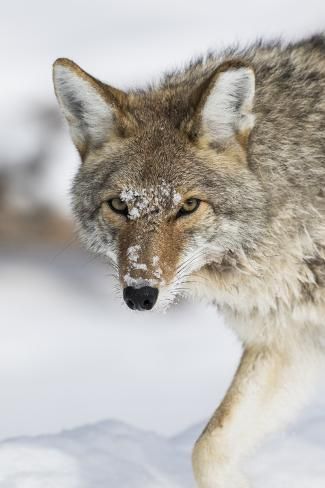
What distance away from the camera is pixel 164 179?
474 centimetres

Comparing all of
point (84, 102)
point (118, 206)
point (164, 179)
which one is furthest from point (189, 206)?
point (84, 102)

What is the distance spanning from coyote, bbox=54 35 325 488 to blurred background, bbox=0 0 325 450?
1580 mm

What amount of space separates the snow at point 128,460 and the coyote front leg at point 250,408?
0.19 meters

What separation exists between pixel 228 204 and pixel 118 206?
1.84 feet

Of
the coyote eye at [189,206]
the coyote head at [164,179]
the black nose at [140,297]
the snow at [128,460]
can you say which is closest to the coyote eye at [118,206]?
the coyote head at [164,179]

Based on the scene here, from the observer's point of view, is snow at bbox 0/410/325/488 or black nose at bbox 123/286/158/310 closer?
black nose at bbox 123/286/158/310

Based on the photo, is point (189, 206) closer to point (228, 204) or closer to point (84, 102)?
point (228, 204)

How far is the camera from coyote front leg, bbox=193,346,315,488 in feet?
18.2

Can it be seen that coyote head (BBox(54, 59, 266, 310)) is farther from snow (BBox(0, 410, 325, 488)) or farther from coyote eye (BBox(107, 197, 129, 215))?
snow (BBox(0, 410, 325, 488))

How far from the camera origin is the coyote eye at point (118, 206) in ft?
15.7

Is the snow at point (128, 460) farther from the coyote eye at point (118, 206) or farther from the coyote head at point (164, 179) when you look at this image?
the coyote eye at point (118, 206)

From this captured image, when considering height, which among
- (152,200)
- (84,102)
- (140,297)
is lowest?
(140,297)

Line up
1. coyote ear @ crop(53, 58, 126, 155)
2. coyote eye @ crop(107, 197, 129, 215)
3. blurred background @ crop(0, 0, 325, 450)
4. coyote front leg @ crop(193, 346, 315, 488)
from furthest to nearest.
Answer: blurred background @ crop(0, 0, 325, 450) → coyote front leg @ crop(193, 346, 315, 488) → coyote ear @ crop(53, 58, 126, 155) → coyote eye @ crop(107, 197, 129, 215)

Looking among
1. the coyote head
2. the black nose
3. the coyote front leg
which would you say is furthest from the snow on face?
the coyote front leg
